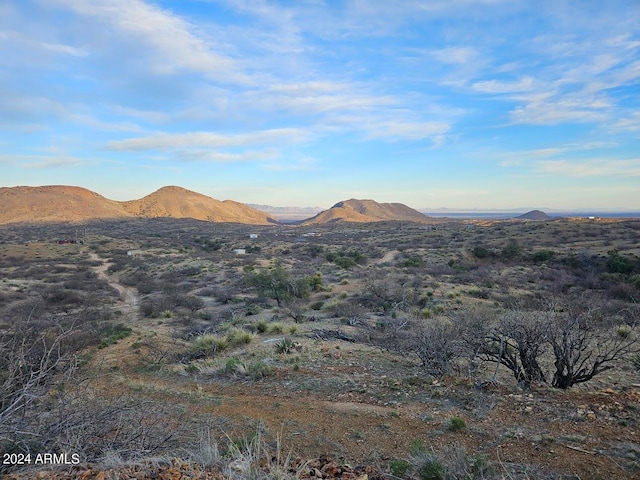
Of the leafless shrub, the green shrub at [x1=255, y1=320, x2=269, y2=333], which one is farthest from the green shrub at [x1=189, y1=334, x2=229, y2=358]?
the leafless shrub

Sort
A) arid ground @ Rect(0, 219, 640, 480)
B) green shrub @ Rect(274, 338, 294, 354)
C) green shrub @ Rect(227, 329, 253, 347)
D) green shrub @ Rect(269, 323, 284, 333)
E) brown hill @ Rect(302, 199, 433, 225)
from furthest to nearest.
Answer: brown hill @ Rect(302, 199, 433, 225) → green shrub @ Rect(269, 323, 284, 333) → green shrub @ Rect(227, 329, 253, 347) → green shrub @ Rect(274, 338, 294, 354) → arid ground @ Rect(0, 219, 640, 480)

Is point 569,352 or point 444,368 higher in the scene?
point 569,352

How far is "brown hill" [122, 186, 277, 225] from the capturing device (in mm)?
140688

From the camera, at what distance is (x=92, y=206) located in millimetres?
136000

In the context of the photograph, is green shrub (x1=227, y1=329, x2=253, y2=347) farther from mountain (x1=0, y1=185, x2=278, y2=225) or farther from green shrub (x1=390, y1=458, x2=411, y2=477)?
mountain (x1=0, y1=185, x2=278, y2=225)

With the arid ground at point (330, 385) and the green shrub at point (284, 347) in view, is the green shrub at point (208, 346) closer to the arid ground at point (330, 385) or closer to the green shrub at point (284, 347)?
the arid ground at point (330, 385)

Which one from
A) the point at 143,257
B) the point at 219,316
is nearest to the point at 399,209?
the point at 143,257

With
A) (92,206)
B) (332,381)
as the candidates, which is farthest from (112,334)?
(92,206)

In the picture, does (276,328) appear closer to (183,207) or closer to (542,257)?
(542,257)

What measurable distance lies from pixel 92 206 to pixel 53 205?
36.6ft

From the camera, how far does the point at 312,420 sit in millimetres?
6680

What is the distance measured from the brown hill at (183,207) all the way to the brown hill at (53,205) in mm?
7443

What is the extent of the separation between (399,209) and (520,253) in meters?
167

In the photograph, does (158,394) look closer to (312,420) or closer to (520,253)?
(312,420)
